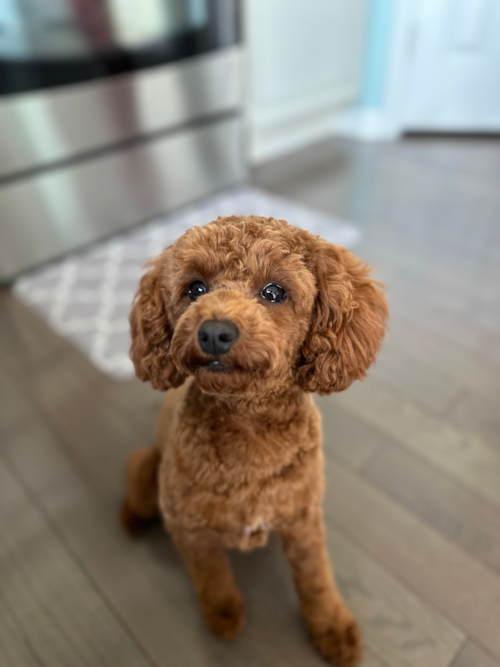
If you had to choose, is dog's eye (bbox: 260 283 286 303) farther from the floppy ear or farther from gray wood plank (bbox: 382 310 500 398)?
gray wood plank (bbox: 382 310 500 398)

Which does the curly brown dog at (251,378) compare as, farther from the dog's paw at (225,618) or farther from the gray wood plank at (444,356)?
the gray wood plank at (444,356)

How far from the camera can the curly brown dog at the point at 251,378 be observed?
1.67 feet

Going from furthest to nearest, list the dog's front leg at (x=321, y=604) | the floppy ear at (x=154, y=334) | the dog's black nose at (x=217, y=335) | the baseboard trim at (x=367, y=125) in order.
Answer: the baseboard trim at (x=367, y=125)
the dog's front leg at (x=321, y=604)
the floppy ear at (x=154, y=334)
the dog's black nose at (x=217, y=335)

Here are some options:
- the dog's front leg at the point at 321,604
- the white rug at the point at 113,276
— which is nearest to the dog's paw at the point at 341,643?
the dog's front leg at the point at 321,604

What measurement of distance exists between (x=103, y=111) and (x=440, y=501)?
1.75 metres

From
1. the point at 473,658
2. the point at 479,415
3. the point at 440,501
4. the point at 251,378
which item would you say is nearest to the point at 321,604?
the point at 473,658

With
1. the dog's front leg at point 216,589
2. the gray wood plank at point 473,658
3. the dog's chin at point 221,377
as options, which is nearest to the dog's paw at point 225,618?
the dog's front leg at point 216,589

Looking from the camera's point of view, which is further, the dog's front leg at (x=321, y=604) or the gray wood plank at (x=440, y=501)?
the gray wood plank at (x=440, y=501)

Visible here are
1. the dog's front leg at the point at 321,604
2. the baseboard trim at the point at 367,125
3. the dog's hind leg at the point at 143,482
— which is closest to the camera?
the dog's front leg at the point at 321,604

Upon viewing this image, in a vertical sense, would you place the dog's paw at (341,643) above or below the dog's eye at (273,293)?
below

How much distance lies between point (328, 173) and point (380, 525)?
6.65 feet

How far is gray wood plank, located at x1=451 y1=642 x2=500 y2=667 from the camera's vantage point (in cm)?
78

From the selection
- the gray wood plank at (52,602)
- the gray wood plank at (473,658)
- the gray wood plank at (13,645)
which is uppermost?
the gray wood plank at (473,658)

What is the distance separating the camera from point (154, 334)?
0.62 m
